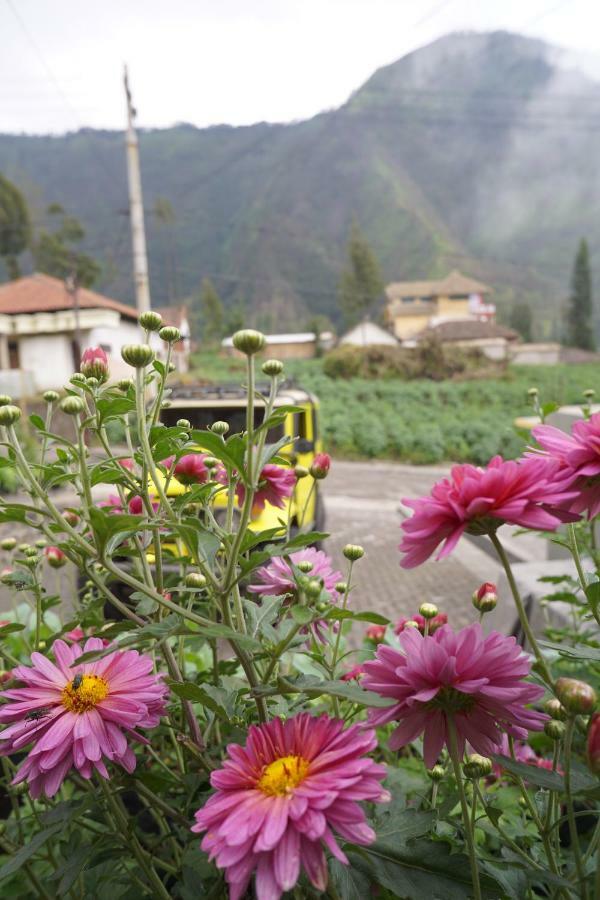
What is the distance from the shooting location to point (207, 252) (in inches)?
2881

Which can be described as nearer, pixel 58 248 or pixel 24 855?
pixel 24 855

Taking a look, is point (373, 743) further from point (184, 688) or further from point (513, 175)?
point (513, 175)

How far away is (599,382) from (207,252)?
6160 cm

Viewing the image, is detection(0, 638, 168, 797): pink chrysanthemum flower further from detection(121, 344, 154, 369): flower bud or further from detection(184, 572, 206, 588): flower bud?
detection(121, 344, 154, 369): flower bud

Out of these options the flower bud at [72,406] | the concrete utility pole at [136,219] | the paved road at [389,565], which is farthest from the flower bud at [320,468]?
the concrete utility pole at [136,219]

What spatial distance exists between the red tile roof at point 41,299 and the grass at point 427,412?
5.82m

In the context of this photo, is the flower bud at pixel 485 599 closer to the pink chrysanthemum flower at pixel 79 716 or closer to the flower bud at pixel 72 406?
the pink chrysanthemum flower at pixel 79 716

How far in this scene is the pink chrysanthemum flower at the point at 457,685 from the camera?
0.39 m

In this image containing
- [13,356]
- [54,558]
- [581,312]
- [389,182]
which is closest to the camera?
[54,558]

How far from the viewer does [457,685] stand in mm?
382

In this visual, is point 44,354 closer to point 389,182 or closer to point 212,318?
point 212,318

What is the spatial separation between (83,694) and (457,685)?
298 millimetres

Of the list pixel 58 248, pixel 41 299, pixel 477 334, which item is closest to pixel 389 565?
pixel 41 299

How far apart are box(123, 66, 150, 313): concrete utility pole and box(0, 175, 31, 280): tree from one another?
22596mm
